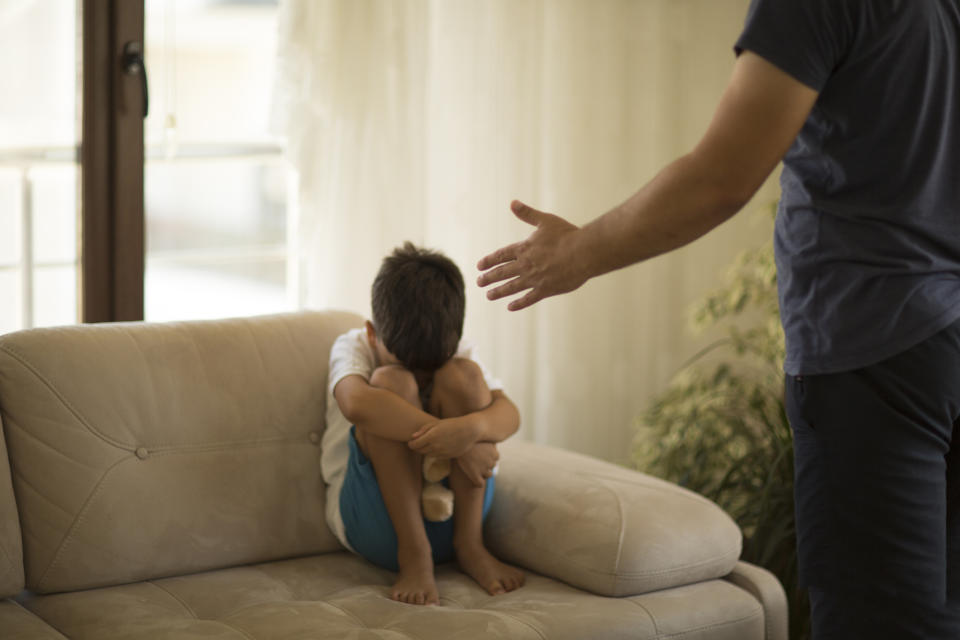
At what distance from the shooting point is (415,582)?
6.16 ft

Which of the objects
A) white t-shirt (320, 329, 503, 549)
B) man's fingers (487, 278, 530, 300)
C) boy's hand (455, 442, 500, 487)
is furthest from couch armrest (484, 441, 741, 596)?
man's fingers (487, 278, 530, 300)

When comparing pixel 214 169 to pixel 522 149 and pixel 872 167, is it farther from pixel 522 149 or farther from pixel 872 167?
pixel 872 167

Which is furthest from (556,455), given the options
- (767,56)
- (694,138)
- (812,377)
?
(694,138)

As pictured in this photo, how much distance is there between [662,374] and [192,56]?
183cm

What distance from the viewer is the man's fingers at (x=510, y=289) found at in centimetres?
132

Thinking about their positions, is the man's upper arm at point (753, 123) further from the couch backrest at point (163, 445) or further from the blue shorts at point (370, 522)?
the couch backrest at point (163, 445)

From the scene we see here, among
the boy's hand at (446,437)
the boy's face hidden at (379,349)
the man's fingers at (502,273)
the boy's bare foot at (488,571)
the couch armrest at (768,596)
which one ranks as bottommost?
the couch armrest at (768,596)

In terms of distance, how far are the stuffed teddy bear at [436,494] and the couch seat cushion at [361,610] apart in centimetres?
13

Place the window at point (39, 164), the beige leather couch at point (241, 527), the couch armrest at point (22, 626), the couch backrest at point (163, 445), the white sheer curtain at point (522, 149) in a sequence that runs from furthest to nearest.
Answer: the white sheer curtain at point (522, 149) → the window at point (39, 164) → the couch backrest at point (163, 445) → the beige leather couch at point (241, 527) → the couch armrest at point (22, 626)

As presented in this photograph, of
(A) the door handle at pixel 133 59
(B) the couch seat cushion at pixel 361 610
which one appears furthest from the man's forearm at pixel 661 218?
(A) the door handle at pixel 133 59

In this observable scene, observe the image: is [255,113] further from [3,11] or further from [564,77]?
[564,77]

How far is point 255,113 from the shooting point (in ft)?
9.64

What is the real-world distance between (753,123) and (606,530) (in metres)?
0.96

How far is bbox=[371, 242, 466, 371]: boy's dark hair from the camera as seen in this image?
2.00 metres
